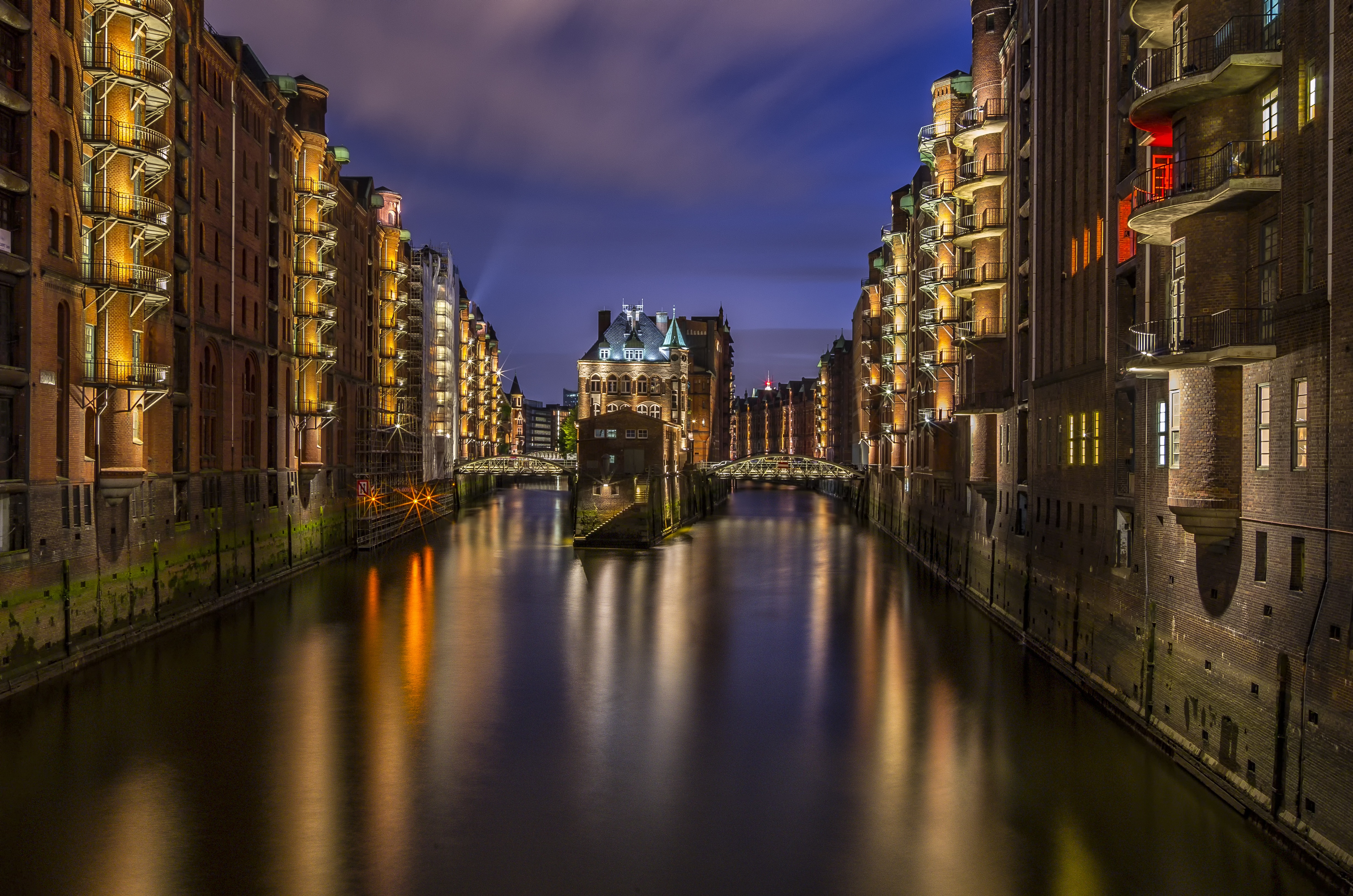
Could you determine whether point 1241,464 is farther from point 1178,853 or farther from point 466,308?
point 466,308

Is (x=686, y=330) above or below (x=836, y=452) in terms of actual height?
above

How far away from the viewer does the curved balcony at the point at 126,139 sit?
1128 inches

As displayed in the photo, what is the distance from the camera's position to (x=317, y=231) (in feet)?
173

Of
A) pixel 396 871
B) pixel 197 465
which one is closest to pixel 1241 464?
pixel 396 871

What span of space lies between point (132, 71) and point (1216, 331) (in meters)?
27.0

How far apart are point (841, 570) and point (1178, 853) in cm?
3901

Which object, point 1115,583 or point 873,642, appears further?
point 873,642

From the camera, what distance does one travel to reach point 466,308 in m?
117

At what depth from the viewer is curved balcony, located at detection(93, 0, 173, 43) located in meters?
28.9

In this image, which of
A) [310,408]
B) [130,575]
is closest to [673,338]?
[310,408]

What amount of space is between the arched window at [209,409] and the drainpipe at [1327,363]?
3391cm

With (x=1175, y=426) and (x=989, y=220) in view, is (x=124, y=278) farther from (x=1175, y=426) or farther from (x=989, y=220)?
(x=989, y=220)

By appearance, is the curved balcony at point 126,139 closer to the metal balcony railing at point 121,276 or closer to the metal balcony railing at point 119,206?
the metal balcony railing at point 119,206

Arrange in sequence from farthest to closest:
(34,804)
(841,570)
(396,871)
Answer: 1. (841,570)
2. (34,804)
3. (396,871)
